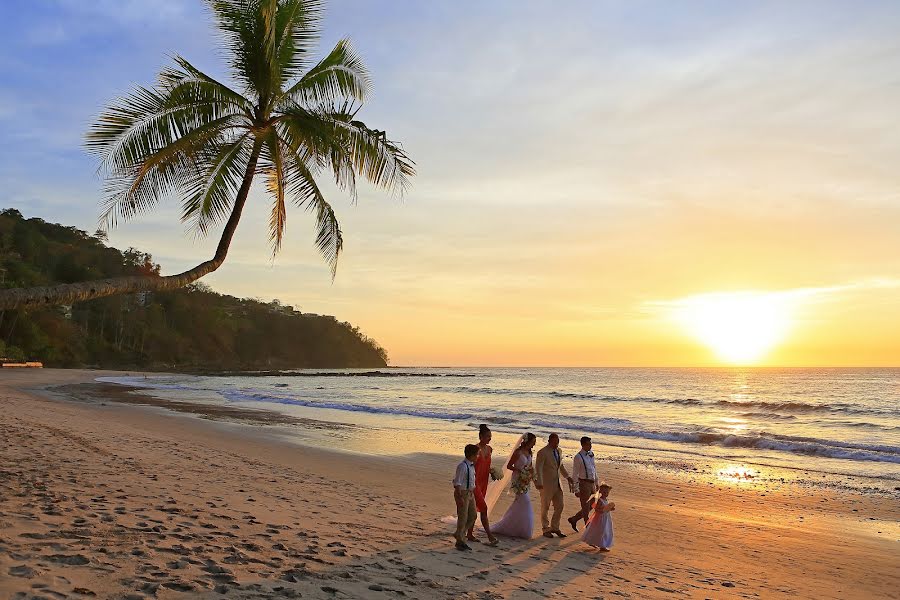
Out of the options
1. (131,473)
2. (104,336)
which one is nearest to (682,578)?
(131,473)

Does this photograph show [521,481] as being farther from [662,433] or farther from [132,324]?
[132,324]

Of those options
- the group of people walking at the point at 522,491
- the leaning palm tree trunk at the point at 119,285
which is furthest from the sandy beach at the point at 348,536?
the leaning palm tree trunk at the point at 119,285

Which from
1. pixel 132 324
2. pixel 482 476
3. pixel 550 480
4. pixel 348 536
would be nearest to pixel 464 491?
pixel 482 476

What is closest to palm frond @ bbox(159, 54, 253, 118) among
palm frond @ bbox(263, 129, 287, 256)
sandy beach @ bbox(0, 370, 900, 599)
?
palm frond @ bbox(263, 129, 287, 256)

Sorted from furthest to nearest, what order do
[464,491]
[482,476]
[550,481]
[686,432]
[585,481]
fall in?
1. [686,432]
2. [585,481]
3. [550,481]
4. [482,476]
5. [464,491]

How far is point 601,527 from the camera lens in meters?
8.67

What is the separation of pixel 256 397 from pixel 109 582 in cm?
4134

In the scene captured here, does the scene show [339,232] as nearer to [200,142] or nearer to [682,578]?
[200,142]

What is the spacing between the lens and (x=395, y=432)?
2458 cm

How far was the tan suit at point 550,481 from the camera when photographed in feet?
30.7

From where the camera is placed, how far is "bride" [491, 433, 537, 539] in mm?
8898

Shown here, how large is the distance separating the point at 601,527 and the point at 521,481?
4.05 feet

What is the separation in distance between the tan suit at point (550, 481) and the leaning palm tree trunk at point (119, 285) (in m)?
5.43

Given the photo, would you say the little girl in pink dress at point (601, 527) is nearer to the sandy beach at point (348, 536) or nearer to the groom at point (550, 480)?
the sandy beach at point (348, 536)
